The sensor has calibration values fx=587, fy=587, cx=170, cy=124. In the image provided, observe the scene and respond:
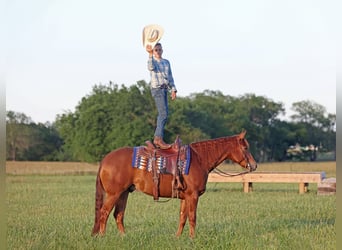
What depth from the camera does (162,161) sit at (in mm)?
10820

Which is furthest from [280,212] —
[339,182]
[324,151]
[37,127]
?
[324,151]

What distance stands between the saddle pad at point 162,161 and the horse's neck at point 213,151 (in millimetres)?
346

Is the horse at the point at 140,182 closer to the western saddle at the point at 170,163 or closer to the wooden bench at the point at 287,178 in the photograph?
the western saddle at the point at 170,163

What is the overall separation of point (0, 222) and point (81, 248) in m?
2.94

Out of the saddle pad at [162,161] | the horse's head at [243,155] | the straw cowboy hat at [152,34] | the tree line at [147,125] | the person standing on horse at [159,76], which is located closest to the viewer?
the straw cowboy hat at [152,34]

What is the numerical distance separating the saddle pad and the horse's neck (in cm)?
35

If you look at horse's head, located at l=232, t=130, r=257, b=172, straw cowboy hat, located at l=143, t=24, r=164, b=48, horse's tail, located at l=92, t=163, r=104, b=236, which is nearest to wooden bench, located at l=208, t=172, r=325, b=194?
horse's head, located at l=232, t=130, r=257, b=172

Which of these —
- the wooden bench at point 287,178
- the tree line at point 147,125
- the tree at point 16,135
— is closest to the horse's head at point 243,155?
the wooden bench at point 287,178

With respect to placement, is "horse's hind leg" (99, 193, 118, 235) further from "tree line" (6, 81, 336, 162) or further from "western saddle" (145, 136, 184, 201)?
"tree line" (6, 81, 336, 162)

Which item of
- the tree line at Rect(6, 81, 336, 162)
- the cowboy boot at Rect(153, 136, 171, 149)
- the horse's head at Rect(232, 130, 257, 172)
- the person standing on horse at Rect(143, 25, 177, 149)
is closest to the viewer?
the person standing on horse at Rect(143, 25, 177, 149)

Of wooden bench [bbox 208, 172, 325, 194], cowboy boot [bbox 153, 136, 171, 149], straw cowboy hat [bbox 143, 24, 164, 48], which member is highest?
straw cowboy hat [bbox 143, 24, 164, 48]

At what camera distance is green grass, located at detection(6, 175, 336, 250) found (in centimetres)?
1002

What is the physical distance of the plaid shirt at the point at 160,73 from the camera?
10766 millimetres

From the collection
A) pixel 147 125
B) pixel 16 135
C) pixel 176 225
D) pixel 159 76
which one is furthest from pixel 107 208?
pixel 16 135
